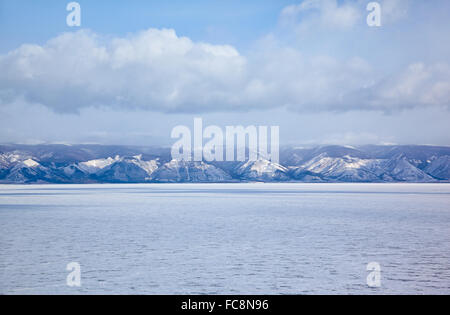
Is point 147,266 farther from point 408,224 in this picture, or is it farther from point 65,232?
point 408,224

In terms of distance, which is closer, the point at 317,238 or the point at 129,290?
the point at 129,290

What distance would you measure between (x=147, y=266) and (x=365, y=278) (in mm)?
15716

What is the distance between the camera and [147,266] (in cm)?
3675

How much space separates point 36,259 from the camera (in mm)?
39688

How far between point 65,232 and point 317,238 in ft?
98.7

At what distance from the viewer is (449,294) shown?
28156mm

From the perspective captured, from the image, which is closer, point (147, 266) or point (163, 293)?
point (163, 293)
